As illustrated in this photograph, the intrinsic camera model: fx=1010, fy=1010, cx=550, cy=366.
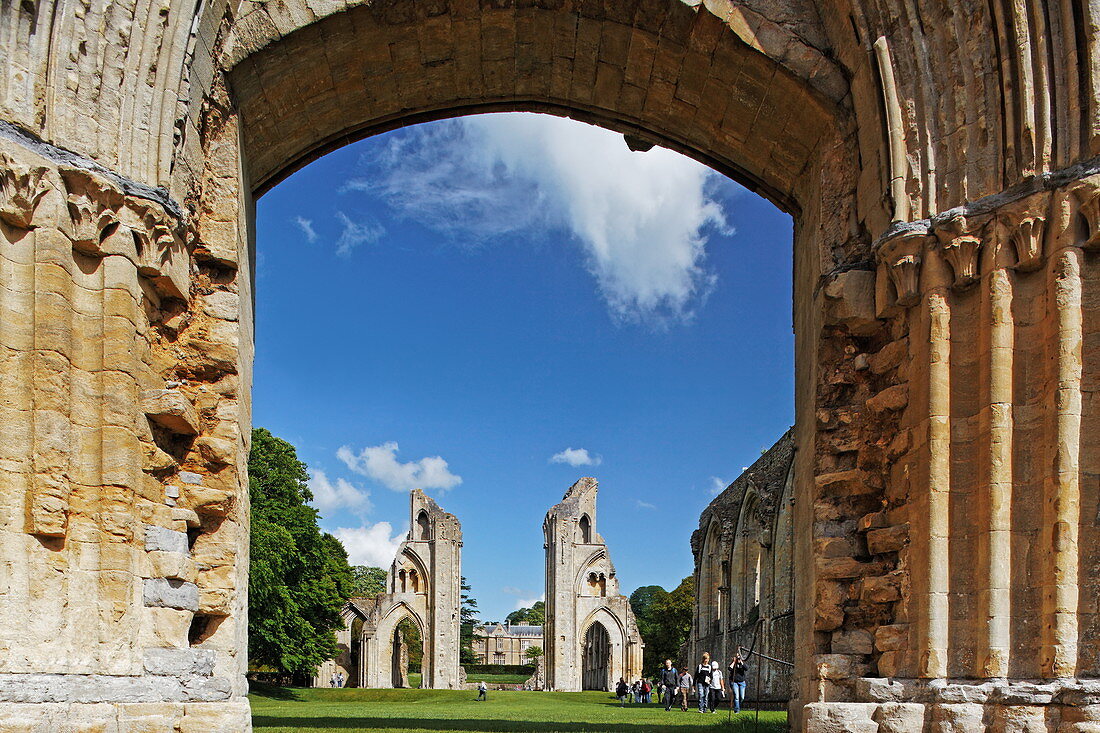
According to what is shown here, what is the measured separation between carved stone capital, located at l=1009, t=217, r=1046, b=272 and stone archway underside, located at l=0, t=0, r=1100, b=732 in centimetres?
1

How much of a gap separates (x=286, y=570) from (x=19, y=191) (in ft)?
78.5

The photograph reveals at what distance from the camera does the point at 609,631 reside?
48.8m

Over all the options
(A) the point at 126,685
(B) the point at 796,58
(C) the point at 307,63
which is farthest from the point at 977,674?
(C) the point at 307,63

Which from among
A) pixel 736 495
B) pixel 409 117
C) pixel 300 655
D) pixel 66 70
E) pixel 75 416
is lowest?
pixel 300 655

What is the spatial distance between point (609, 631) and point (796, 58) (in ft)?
146

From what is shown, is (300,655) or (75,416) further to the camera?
(300,655)

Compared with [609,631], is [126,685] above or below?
above

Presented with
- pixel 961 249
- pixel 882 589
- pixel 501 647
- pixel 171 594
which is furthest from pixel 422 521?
pixel 961 249

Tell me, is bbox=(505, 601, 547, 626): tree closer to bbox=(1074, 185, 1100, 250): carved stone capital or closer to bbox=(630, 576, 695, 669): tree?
bbox=(630, 576, 695, 669): tree

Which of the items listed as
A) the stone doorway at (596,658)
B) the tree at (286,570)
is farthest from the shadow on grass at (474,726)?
the stone doorway at (596,658)

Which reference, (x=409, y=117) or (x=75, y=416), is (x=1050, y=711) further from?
(x=409, y=117)

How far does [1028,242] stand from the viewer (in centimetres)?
555

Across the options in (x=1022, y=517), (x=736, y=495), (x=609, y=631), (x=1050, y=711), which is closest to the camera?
(x=1050, y=711)

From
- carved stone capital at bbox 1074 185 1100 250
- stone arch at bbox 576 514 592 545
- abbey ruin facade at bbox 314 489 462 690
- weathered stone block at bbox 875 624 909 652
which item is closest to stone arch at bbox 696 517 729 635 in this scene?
stone arch at bbox 576 514 592 545
